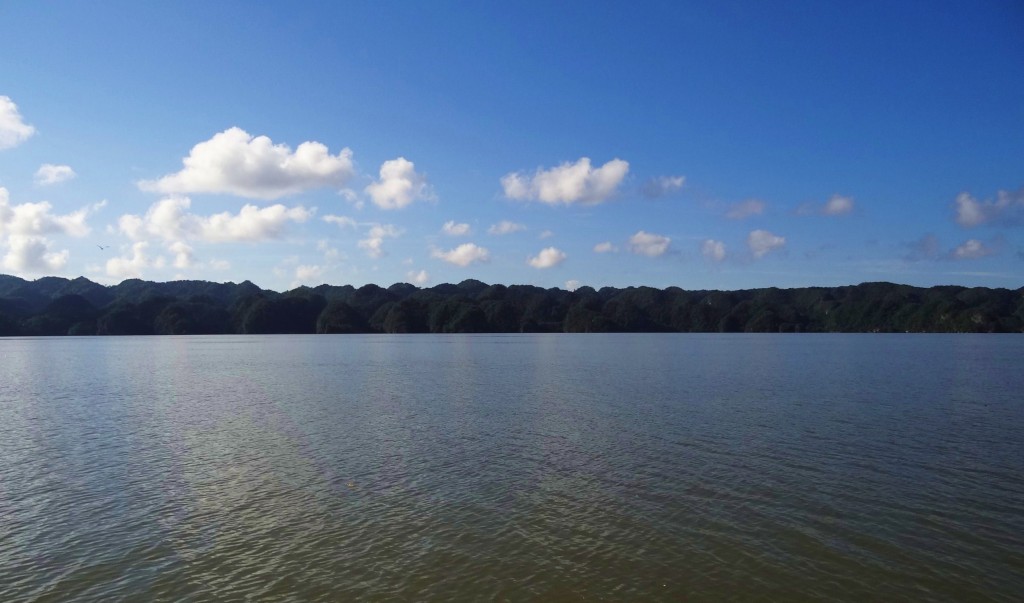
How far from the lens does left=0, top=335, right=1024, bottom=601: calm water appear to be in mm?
13750

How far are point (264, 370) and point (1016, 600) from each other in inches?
2830

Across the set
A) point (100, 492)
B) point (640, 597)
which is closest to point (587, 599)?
point (640, 597)

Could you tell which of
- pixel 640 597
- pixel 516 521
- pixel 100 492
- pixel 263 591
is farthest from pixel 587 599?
pixel 100 492

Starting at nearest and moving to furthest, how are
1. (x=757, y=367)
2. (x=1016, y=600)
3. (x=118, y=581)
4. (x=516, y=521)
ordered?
Result: (x=1016, y=600) < (x=118, y=581) < (x=516, y=521) < (x=757, y=367)

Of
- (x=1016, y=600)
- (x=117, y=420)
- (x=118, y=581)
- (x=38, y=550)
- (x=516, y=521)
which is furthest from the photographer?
(x=117, y=420)

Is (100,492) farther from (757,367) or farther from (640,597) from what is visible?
(757,367)

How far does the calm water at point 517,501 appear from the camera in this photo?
13750 mm

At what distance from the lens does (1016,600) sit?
12.7 m

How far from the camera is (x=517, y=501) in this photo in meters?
19.1

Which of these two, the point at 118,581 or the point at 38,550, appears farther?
the point at 38,550

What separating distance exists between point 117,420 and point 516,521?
27.7m

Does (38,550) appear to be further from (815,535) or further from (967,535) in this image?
(967,535)

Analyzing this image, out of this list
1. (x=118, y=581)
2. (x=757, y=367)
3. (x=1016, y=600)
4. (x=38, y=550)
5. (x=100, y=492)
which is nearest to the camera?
(x=1016, y=600)

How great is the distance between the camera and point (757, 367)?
242 ft
